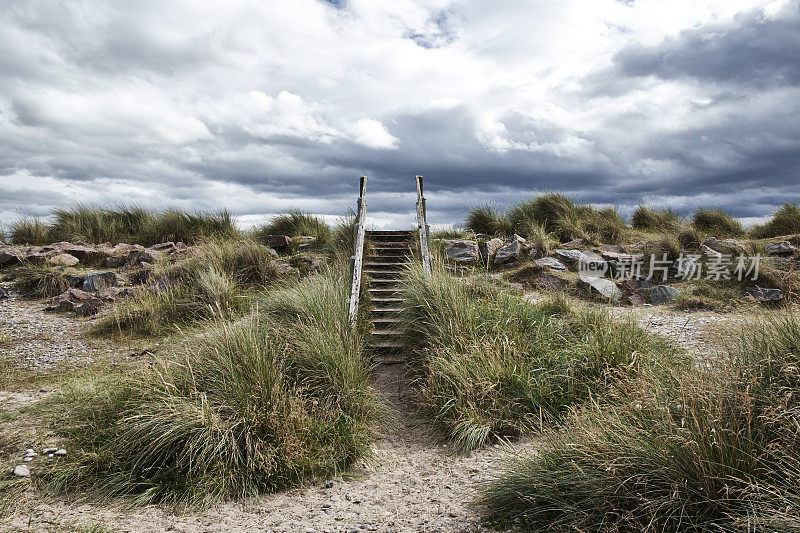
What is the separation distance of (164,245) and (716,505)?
14.1m

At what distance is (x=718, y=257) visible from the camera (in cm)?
1135

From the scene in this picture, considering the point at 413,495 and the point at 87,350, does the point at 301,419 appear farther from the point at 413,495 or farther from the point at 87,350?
the point at 87,350

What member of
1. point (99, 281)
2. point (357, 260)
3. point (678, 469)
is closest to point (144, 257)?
point (99, 281)

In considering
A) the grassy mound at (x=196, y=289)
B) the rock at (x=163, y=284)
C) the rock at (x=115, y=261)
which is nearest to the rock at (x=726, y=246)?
the grassy mound at (x=196, y=289)

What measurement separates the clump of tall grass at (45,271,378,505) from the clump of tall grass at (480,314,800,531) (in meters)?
1.88

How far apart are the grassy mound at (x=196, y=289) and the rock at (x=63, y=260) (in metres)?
2.79

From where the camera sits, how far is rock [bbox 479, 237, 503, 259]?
13.0 m

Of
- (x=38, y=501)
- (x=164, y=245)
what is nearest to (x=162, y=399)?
(x=38, y=501)

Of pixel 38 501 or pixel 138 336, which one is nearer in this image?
pixel 38 501

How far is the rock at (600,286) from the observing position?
10281 millimetres

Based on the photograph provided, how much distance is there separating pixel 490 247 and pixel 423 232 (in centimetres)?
366

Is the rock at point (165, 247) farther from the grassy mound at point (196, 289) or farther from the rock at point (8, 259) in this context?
the rock at point (8, 259)

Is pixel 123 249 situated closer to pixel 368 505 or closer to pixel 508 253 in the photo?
pixel 508 253

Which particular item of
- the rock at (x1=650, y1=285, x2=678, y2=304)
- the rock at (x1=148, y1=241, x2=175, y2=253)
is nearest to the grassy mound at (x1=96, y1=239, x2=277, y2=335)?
the rock at (x1=148, y1=241, x2=175, y2=253)
